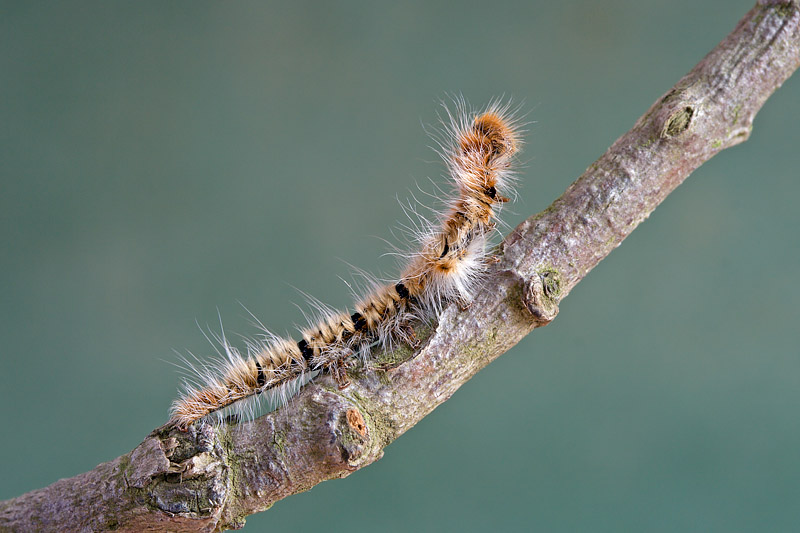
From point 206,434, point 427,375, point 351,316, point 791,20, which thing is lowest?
point 427,375

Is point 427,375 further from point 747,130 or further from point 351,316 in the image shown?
point 747,130

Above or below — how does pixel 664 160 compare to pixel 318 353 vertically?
below

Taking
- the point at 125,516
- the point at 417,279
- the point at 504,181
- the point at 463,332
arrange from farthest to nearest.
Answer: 1. the point at 504,181
2. the point at 417,279
3. the point at 463,332
4. the point at 125,516

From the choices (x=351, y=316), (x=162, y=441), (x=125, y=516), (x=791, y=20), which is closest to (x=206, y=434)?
(x=162, y=441)

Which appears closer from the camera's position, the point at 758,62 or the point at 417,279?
the point at 758,62

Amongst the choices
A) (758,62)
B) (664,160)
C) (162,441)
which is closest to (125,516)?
(162,441)

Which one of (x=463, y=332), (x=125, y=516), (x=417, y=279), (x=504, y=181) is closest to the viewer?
(x=125, y=516)

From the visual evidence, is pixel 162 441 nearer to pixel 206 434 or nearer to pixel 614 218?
pixel 206 434
